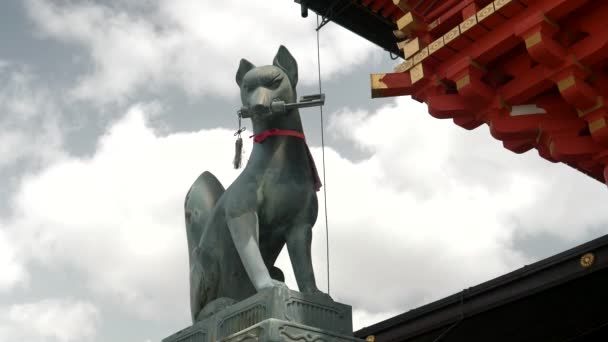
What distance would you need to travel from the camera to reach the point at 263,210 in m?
4.19

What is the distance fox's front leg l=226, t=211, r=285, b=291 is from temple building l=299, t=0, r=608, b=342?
1.81 meters

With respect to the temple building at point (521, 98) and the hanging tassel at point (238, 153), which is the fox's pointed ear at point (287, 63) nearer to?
the hanging tassel at point (238, 153)

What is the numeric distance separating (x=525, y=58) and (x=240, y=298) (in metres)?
2.50

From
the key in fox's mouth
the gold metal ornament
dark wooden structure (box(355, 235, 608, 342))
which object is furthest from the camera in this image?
dark wooden structure (box(355, 235, 608, 342))

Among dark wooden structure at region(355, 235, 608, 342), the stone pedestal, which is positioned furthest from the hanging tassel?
dark wooden structure at region(355, 235, 608, 342)

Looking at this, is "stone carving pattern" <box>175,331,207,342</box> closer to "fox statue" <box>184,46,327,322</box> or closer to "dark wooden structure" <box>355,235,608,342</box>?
"fox statue" <box>184,46,327,322</box>

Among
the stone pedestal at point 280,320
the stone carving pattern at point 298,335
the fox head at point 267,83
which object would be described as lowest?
the stone carving pattern at point 298,335

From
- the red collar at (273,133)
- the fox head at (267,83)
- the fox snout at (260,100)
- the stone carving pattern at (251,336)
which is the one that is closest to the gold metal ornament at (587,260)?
the red collar at (273,133)

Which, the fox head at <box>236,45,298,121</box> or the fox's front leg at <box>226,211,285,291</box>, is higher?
the fox head at <box>236,45,298,121</box>

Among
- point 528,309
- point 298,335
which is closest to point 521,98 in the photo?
point 528,309

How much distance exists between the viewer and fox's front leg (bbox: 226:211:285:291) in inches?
154

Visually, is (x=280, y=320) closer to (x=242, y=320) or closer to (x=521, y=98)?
(x=242, y=320)

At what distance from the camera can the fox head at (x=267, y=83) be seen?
13.7 ft

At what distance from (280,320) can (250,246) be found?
2.05 feet
